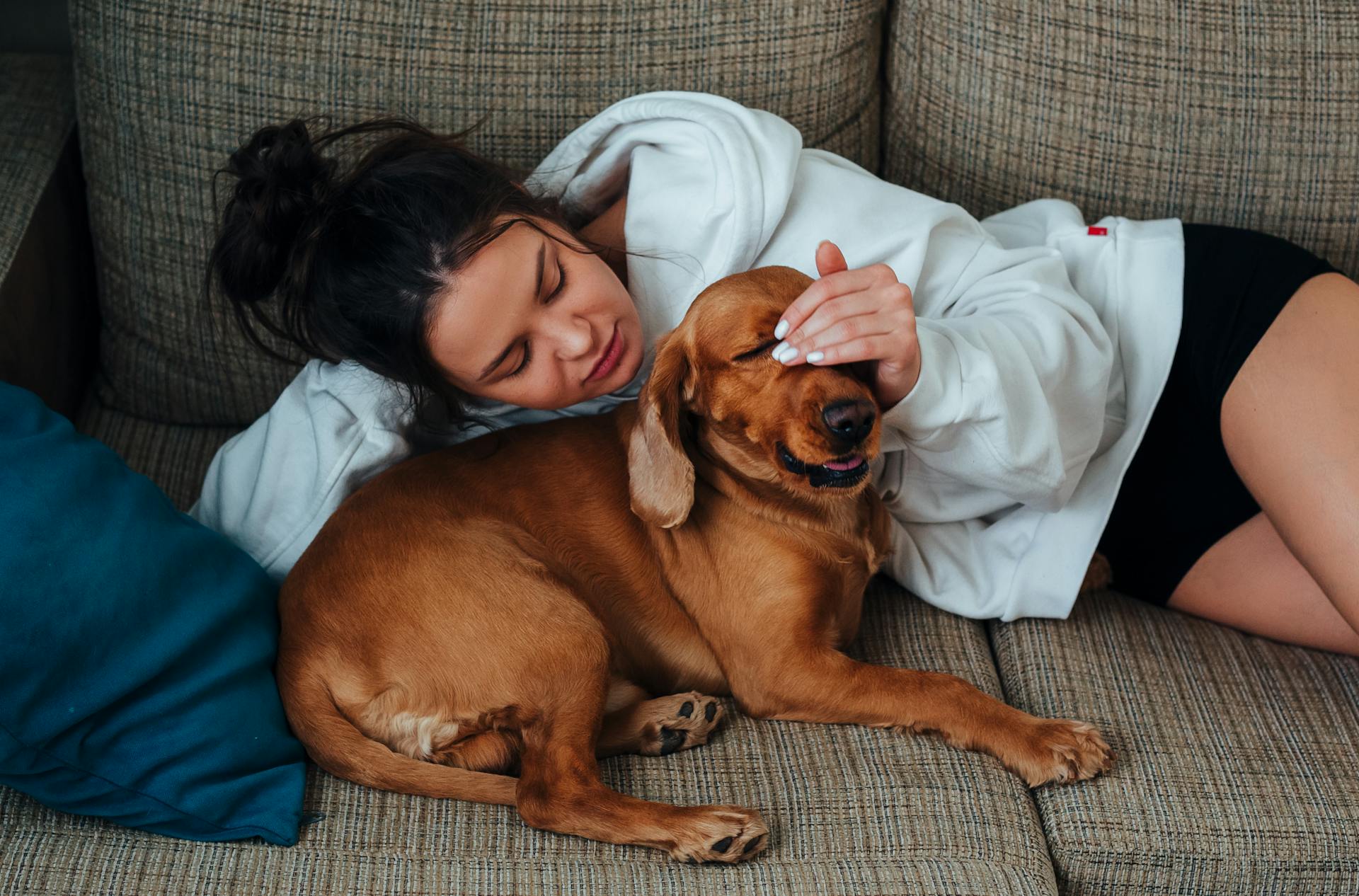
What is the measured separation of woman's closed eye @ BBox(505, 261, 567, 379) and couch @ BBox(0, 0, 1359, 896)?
0.53 m

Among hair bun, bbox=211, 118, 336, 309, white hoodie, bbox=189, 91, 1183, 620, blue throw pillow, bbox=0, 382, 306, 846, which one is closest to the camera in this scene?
blue throw pillow, bbox=0, 382, 306, 846

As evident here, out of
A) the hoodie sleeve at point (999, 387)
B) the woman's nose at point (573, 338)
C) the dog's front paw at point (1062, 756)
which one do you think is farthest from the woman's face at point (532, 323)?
the dog's front paw at point (1062, 756)

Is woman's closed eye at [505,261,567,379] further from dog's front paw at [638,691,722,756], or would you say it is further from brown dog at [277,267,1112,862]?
dog's front paw at [638,691,722,756]

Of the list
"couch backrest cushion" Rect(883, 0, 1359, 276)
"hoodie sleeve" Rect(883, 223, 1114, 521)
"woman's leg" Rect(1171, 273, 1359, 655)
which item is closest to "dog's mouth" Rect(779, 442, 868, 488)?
"hoodie sleeve" Rect(883, 223, 1114, 521)

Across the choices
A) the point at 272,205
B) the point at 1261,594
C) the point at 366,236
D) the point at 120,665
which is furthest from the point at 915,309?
the point at 120,665

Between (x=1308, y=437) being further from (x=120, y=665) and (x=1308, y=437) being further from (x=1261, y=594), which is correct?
(x=120, y=665)

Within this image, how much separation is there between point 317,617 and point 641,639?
495 mm

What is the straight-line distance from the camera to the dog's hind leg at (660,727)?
162 cm

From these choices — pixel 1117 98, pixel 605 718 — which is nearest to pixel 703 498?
pixel 605 718

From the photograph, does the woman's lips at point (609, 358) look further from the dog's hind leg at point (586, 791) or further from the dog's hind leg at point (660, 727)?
the dog's hind leg at point (660, 727)

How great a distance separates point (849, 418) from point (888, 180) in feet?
3.60

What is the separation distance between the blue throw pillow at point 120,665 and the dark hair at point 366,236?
0.37 metres

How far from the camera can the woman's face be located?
1583 millimetres

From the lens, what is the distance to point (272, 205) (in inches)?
66.1
